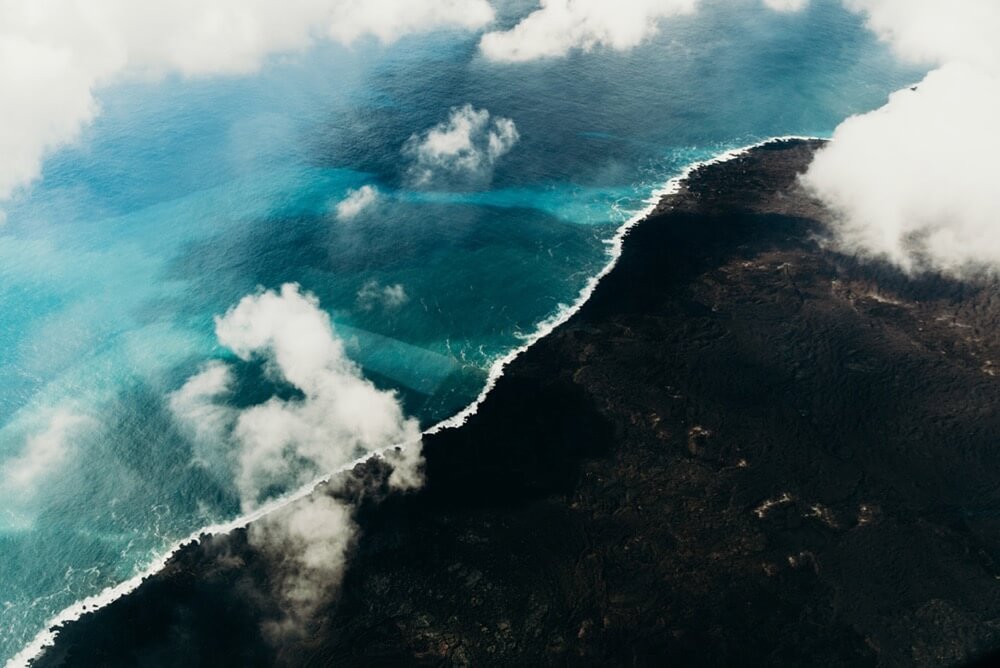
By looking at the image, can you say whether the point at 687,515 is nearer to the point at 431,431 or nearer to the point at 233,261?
the point at 431,431

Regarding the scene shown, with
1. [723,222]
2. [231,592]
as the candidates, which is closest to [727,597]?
[231,592]

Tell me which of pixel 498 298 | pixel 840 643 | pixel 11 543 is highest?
pixel 498 298

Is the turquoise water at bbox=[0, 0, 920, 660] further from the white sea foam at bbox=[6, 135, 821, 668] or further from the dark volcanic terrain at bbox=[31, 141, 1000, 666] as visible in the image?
the dark volcanic terrain at bbox=[31, 141, 1000, 666]

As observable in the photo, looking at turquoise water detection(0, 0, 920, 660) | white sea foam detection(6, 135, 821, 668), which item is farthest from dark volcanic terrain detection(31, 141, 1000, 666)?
turquoise water detection(0, 0, 920, 660)

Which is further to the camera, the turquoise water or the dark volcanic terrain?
the turquoise water

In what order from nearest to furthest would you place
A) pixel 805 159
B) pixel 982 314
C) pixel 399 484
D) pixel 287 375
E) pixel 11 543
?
pixel 11 543 < pixel 399 484 < pixel 287 375 < pixel 982 314 < pixel 805 159

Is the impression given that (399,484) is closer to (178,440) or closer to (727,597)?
(178,440)
